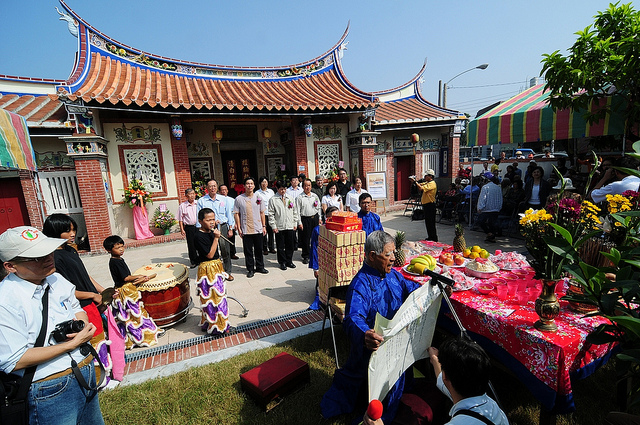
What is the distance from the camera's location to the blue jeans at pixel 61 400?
1768 mm

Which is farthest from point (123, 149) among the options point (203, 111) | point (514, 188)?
point (514, 188)

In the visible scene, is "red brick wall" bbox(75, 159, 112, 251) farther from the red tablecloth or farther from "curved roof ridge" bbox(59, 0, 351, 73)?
the red tablecloth

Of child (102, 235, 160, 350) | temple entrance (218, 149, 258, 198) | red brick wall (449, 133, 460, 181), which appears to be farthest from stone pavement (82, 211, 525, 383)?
red brick wall (449, 133, 460, 181)

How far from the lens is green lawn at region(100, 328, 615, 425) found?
266 centimetres

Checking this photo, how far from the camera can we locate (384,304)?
97.5 inches

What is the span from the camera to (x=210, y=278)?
3939mm

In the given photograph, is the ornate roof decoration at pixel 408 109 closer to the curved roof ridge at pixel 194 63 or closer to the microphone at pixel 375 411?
Answer: the curved roof ridge at pixel 194 63

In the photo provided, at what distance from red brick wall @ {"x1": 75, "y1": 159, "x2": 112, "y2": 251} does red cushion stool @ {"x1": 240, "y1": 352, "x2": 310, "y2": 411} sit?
739 centimetres

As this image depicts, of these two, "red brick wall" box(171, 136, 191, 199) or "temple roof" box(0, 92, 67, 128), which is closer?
"temple roof" box(0, 92, 67, 128)

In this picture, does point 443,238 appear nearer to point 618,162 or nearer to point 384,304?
point 618,162

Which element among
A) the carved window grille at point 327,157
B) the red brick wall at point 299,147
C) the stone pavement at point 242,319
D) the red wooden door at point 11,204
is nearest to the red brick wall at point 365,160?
the carved window grille at point 327,157

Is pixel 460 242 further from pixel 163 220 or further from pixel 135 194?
pixel 135 194

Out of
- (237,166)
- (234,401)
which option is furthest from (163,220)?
(234,401)

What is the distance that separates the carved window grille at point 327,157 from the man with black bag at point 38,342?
31.3 feet
